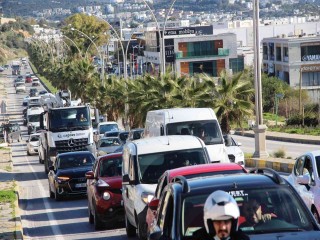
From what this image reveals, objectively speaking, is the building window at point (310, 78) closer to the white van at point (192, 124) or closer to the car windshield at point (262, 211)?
the white van at point (192, 124)

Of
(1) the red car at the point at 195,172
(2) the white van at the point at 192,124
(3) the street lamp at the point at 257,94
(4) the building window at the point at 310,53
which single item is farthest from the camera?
(4) the building window at the point at 310,53

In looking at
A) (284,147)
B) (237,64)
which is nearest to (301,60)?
(237,64)

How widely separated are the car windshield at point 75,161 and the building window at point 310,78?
76945mm

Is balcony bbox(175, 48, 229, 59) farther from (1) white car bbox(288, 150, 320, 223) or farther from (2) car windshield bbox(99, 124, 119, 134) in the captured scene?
(1) white car bbox(288, 150, 320, 223)

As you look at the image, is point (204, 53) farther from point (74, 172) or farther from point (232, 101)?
point (74, 172)

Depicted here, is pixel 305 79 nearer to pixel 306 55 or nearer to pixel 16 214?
pixel 306 55

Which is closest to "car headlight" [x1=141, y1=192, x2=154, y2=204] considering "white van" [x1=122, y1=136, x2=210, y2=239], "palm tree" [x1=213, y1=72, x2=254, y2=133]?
"white van" [x1=122, y1=136, x2=210, y2=239]

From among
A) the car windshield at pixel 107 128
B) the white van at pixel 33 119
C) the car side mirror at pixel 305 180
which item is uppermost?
the car side mirror at pixel 305 180

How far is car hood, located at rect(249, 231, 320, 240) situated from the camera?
920 centimetres

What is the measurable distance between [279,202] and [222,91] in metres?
29.5

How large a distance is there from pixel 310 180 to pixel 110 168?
251 inches

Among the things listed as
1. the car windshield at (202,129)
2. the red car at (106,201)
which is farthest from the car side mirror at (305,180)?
the car windshield at (202,129)

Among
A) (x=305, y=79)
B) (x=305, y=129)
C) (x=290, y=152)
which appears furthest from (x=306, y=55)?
(x=290, y=152)

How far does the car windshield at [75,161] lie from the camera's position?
29688 millimetres
